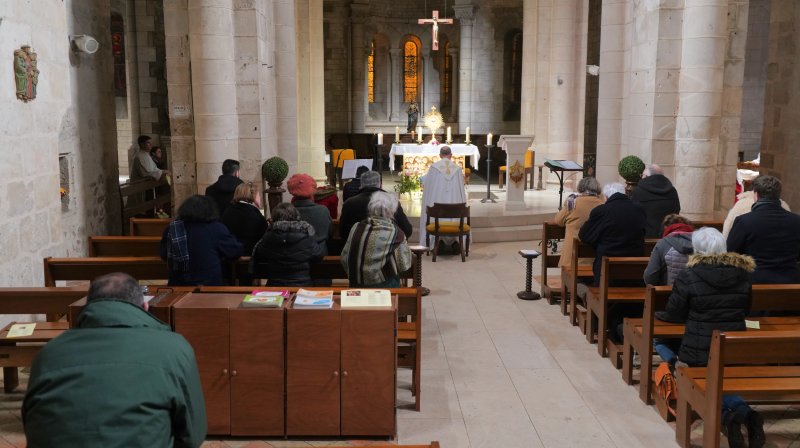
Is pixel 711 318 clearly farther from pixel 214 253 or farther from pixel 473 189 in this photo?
pixel 473 189

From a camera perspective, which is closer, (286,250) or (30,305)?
(30,305)

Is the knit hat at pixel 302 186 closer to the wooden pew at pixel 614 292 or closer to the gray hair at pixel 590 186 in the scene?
the wooden pew at pixel 614 292

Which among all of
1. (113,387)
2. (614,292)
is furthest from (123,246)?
(113,387)

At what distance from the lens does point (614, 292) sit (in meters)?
7.23

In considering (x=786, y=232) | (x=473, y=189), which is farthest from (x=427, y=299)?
(x=473, y=189)

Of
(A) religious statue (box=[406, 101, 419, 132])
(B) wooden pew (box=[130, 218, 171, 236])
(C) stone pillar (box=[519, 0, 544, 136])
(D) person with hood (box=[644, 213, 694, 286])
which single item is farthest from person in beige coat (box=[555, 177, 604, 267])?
(A) religious statue (box=[406, 101, 419, 132])

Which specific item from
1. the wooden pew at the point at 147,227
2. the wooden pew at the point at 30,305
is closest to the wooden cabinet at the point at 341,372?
the wooden pew at the point at 30,305

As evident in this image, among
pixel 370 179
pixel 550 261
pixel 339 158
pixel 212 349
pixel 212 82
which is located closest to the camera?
pixel 212 349

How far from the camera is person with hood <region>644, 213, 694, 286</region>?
611cm

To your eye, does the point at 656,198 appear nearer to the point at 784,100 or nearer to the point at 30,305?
the point at 784,100

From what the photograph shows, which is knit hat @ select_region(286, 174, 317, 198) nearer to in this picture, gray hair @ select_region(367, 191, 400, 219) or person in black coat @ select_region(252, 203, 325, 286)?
person in black coat @ select_region(252, 203, 325, 286)

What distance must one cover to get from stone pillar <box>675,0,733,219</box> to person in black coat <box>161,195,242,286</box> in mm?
6067

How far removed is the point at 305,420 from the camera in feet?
17.0

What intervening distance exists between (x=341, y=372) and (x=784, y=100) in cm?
886
